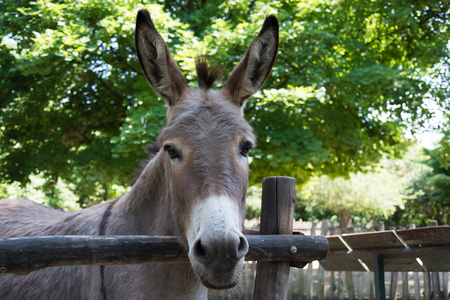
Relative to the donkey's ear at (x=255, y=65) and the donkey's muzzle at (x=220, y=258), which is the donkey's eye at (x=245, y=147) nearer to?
the donkey's ear at (x=255, y=65)

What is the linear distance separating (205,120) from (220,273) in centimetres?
91

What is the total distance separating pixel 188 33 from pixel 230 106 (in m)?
5.94

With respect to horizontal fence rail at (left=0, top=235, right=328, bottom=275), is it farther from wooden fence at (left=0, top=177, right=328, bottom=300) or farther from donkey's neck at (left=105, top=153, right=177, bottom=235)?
donkey's neck at (left=105, top=153, right=177, bottom=235)

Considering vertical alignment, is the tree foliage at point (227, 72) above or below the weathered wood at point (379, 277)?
above

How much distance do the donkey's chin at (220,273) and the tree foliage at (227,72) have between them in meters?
5.96

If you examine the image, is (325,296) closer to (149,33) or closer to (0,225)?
(0,225)

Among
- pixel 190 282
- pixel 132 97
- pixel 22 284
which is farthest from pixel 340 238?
pixel 132 97

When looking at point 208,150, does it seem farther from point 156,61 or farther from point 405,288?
point 405,288

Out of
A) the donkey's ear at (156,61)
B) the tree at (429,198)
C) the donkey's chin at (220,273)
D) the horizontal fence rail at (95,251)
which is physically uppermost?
the tree at (429,198)

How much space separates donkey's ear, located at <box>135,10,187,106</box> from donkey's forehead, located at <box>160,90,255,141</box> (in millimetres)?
161

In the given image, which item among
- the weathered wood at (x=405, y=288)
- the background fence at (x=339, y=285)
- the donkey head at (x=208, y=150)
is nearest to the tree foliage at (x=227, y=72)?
the background fence at (x=339, y=285)

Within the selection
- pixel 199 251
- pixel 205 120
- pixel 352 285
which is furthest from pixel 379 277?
pixel 352 285

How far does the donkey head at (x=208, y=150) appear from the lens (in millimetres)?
1864

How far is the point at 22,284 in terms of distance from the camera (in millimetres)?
3004
